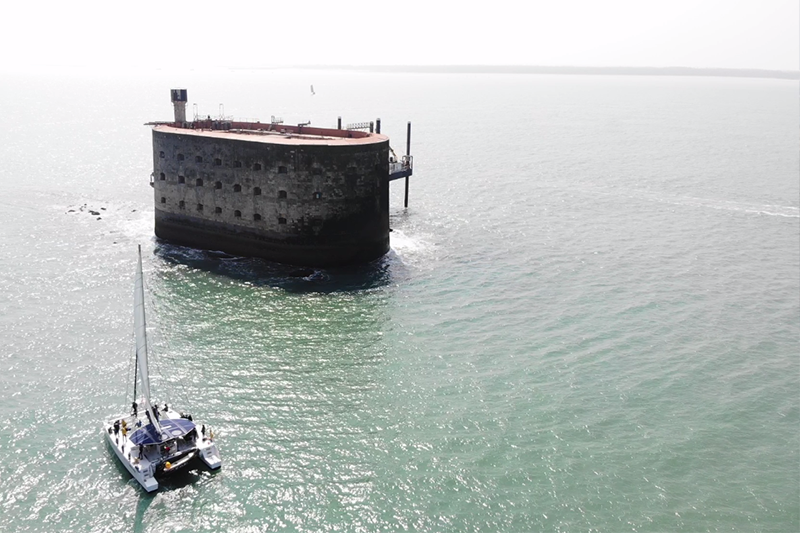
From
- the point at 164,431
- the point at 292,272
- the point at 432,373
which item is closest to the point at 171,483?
the point at 164,431

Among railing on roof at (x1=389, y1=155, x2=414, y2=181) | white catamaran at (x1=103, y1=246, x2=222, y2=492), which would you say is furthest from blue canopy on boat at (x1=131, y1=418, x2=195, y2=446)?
railing on roof at (x1=389, y1=155, x2=414, y2=181)

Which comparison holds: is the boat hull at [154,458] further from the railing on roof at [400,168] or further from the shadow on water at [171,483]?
the railing on roof at [400,168]

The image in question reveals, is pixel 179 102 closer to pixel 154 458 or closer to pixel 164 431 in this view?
pixel 164 431

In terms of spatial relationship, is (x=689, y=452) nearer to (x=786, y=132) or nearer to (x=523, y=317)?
(x=523, y=317)

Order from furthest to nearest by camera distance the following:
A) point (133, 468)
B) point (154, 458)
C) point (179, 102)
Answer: point (179, 102) → point (154, 458) → point (133, 468)

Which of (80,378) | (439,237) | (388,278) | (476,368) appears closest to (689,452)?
(476,368)

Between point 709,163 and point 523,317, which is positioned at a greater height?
point 709,163
